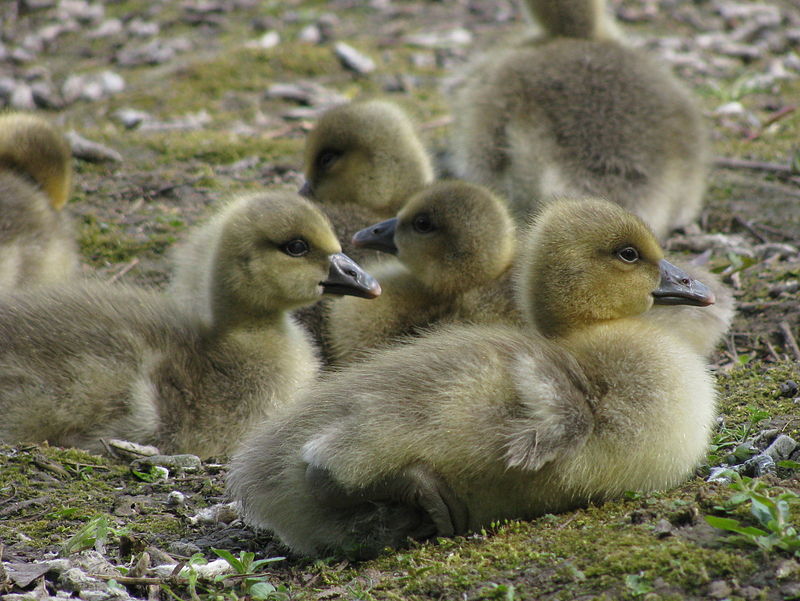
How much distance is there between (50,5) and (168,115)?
2817mm

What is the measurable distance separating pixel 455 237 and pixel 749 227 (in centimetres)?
227

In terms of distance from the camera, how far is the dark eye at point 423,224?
163 inches

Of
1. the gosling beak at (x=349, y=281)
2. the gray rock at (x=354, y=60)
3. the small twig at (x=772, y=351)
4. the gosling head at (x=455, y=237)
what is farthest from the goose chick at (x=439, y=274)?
the gray rock at (x=354, y=60)

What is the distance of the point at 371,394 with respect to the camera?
2.70 metres

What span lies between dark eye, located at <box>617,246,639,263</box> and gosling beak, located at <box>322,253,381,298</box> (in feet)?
3.21

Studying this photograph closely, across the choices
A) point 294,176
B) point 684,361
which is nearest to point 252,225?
point 684,361

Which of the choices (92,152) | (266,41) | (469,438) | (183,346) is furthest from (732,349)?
(266,41)

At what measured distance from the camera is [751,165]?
20.8 ft

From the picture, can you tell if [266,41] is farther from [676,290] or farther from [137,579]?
[137,579]

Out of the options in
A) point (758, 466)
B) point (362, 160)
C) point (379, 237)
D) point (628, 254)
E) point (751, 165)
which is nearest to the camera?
point (758, 466)

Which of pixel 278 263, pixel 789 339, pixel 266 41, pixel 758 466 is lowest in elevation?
pixel 266 41

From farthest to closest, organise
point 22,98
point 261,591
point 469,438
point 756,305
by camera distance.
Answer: point 22,98 < point 756,305 < point 469,438 < point 261,591

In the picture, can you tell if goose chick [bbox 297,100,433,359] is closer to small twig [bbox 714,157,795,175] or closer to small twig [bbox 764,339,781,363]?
small twig [bbox 764,339,781,363]

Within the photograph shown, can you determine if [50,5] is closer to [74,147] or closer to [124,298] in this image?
[74,147]
